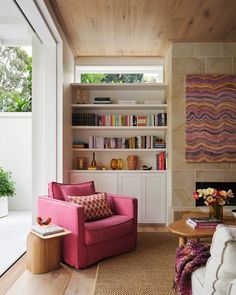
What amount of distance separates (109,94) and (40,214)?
2.52 m

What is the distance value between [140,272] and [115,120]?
2.63m

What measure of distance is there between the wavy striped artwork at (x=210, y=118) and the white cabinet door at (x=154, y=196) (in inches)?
25.1

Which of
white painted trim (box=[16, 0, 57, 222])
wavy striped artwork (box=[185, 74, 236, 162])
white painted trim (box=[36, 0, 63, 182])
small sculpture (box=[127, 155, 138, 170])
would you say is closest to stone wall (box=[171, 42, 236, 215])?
wavy striped artwork (box=[185, 74, 236, 162])

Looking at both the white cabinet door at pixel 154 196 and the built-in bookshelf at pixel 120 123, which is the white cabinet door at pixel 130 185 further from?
the built-in bookshelf at pixel 120 123

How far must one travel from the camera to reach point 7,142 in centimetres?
556

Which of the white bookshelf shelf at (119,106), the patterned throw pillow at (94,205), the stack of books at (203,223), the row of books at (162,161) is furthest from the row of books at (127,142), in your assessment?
the stack of books at (203,223)

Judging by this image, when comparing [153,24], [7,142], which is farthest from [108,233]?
[7,142]

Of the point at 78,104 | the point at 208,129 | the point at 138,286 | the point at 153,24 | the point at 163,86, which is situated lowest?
the point at 138,286

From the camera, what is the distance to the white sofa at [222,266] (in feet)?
4.29

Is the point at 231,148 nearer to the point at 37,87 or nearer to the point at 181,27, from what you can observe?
the point at 181,27

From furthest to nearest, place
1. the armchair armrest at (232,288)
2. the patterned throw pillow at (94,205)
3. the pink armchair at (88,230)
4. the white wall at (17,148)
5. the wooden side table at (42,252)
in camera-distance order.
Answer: the white wall at (17,148) → the patterned throw pillow at (94,205) → the pink armchair at (88,230) → the wooden side table at (42,252) → the armchair armrest at (232,288)

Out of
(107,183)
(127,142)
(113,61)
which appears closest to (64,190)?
(107,183)

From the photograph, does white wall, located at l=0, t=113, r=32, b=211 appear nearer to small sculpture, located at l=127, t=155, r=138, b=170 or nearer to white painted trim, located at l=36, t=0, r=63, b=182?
white painted trim, located at l=36, t=0, r=63, b=182

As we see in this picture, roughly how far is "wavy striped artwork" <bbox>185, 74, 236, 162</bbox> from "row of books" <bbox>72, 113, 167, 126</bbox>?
610mm
